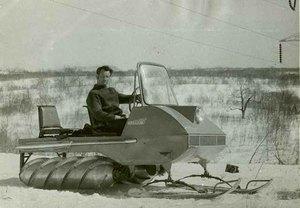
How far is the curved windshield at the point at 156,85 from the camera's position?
14.4ft

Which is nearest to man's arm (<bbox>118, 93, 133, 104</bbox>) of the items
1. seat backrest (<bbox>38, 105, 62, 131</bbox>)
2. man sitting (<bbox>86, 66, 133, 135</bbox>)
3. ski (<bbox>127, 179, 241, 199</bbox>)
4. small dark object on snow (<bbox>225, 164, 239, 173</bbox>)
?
man sitting (<bbox>86, 66, 133, 135</bbox>)

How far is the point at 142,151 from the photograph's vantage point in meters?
4.15

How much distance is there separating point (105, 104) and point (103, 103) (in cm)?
2

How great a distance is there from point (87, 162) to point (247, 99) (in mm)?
1405

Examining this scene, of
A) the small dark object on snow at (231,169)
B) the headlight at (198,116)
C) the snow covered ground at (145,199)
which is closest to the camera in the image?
the snow covered ground at (145,199)

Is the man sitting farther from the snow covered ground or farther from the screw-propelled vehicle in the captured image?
the snow covered ground

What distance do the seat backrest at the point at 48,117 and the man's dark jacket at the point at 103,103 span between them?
56 cm

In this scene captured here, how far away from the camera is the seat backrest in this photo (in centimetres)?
495

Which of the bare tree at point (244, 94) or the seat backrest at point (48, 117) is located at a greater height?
the bare tree at point (244, 94)

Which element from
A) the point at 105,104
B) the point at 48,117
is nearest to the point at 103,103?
the point at 105,104

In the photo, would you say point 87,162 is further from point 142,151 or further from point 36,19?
point 36,19

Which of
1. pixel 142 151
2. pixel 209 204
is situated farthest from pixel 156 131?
pixel 209 204

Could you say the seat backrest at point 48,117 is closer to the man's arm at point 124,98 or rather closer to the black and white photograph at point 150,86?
the black and white photograph at point 150,86

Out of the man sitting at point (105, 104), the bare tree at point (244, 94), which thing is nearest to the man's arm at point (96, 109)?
the man sitting at point (105, 104)
